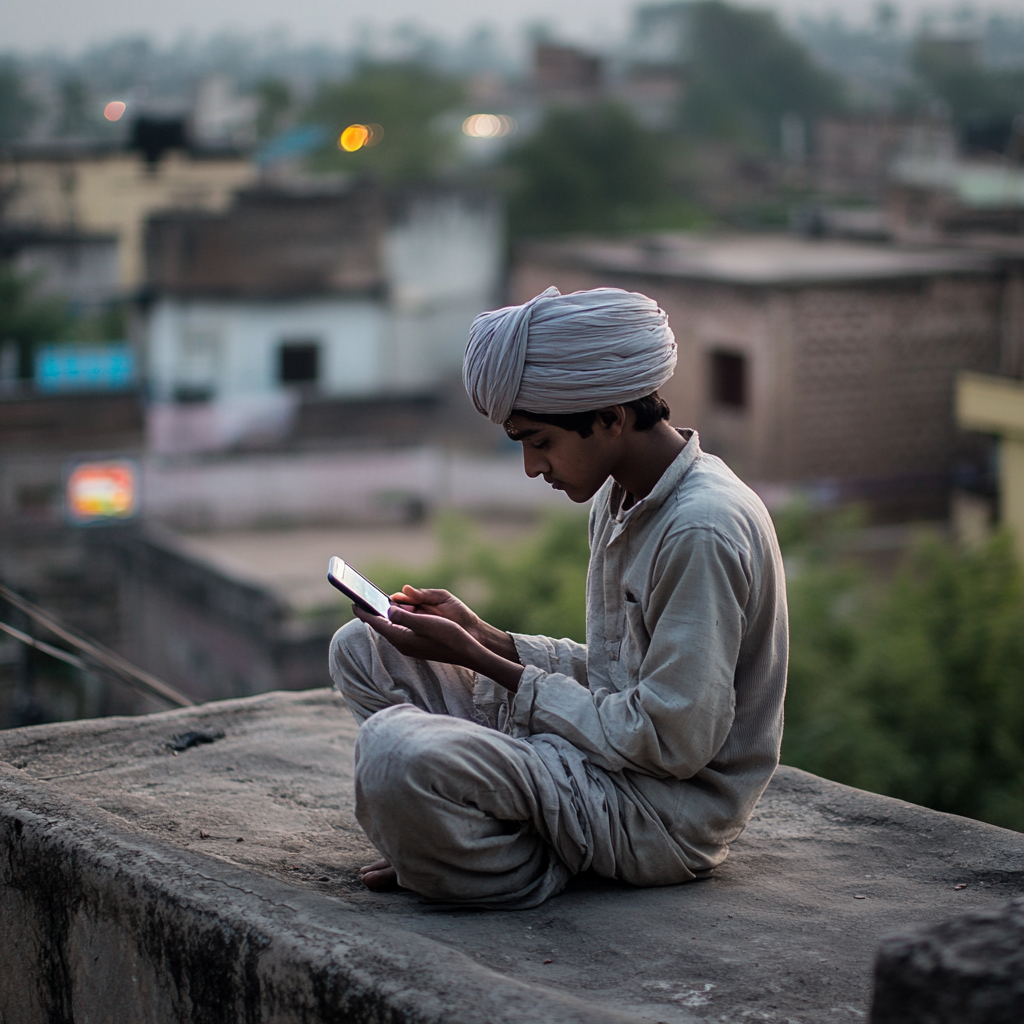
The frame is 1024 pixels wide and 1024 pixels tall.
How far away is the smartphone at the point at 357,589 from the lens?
231cm

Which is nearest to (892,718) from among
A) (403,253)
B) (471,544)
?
(471,544)

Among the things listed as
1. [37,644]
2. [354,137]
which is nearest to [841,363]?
[354,137]

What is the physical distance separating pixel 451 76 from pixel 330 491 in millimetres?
41494

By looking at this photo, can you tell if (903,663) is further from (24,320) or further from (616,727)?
(24,320)

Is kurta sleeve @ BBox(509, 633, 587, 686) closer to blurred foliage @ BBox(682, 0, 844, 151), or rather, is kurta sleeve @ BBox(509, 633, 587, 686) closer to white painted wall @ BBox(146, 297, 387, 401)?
white painted wall @ BBox(146, 297, 387, 401)

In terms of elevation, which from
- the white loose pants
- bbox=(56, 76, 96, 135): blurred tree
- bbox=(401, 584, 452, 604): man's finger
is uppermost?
bbox=(56, 76, 96, 135): blurred tree

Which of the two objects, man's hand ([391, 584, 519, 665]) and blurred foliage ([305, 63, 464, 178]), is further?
blurred foliage ([305, 63, 464, 178])

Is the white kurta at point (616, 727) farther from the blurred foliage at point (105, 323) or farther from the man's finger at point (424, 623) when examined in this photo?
the blurred foliage at point (105, 323)

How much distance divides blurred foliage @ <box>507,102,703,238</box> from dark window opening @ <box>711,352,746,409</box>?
18.2 metres

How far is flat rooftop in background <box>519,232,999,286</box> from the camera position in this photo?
1570 cm

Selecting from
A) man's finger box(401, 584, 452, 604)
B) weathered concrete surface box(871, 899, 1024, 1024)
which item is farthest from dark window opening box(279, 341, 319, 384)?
weathered concrete surface box(871, 899, 1024, 1024)

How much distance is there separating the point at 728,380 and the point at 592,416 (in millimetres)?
14759

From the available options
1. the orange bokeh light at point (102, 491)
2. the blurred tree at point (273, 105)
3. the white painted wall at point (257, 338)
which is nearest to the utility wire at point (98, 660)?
the orange bokeh light at point (102, 491)

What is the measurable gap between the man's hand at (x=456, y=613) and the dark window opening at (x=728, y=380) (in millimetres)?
14045
